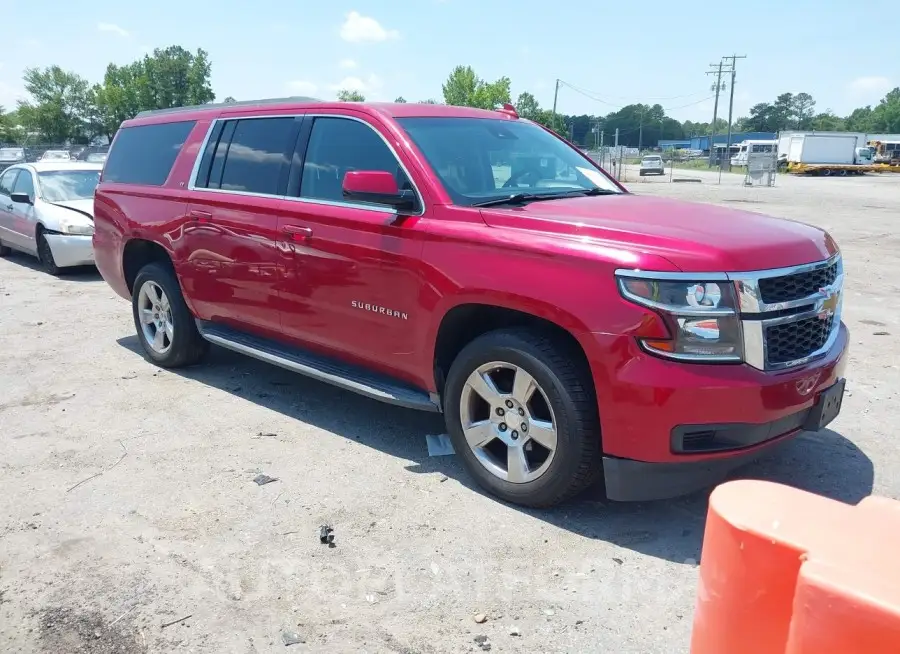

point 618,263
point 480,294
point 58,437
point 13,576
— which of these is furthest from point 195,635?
point 58,437

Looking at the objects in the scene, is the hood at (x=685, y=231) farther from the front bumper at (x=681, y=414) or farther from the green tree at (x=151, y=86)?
the green tree at (x=151, y=86)

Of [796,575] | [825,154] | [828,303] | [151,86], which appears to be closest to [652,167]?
[825,154]

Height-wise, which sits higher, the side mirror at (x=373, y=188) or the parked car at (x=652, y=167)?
the side mirror at (x=373, y=188)

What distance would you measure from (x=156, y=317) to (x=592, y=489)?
3955 millimetres

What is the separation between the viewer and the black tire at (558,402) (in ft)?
11.3

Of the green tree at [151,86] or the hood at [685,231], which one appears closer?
the hood at [685,231]

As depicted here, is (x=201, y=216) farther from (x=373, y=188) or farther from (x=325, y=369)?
(x=373, y=188)

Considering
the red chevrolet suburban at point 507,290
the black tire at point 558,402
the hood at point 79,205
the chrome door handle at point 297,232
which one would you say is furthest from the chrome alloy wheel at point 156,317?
the hood at point 79,205

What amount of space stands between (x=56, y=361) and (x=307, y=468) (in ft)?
11.3

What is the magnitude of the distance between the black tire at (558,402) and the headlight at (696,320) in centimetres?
40

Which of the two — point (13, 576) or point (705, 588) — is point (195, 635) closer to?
point (13, 576)

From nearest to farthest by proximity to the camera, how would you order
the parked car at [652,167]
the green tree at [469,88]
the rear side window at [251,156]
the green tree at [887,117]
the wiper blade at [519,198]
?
the wiper blade at [519,198], the rear side window at [251,156], the parked car at [652,167], the green tree at [469,88], the green tree at [887,117]

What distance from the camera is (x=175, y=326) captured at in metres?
5.98

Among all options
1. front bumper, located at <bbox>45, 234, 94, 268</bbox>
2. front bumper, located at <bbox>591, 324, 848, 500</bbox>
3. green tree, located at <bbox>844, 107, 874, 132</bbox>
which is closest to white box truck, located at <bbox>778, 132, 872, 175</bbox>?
front bumper, located at <bbox>45, 234, 94, 268</bbox>
